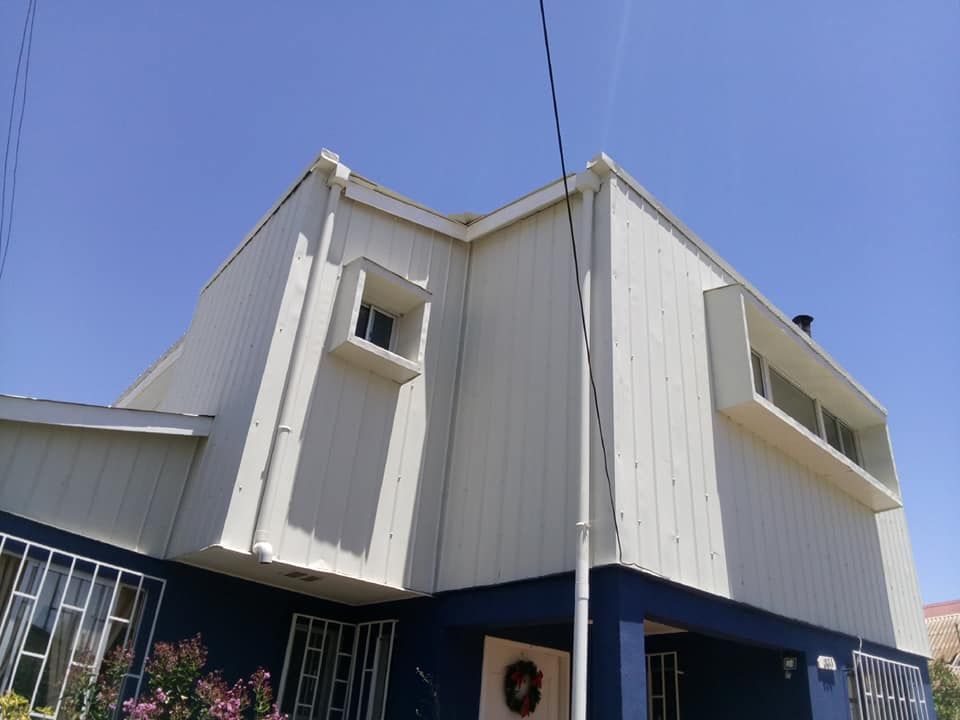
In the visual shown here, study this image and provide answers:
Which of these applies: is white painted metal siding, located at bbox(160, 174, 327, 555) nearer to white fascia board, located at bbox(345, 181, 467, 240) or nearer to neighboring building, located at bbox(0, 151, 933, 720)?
neighboring building, located at bbox(0, 151, 933, 720)

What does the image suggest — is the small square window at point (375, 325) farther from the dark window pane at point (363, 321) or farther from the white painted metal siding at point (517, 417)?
the white painted metal siding at point (517, 417)

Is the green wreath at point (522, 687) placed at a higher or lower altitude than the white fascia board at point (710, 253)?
lower

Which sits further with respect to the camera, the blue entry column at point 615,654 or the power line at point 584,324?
the blue entry column at point 615,654

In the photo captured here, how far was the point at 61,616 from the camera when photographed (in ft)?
17.0

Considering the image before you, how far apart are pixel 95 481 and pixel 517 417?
3.54 metres

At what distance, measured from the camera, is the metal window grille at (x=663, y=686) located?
7.23 m

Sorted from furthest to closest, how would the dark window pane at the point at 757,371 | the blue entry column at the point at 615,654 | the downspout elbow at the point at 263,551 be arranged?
the dark window pane at the point at 757,371 < the downspout elbow at the point at 263,551 < the blue entry column at the point at 615,654

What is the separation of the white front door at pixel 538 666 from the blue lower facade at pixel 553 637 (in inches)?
4.3

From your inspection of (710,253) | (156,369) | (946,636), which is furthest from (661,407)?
(946,636)

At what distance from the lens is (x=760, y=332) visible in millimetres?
7328

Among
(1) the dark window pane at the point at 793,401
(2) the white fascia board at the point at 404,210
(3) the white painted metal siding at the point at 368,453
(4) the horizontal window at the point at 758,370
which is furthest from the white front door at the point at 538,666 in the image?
(2) the white fascia board at the point at 404,210

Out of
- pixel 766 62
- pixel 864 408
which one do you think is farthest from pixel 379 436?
pixel 864 408

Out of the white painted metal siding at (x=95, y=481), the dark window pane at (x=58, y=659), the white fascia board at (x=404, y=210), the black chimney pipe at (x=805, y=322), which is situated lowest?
the dark window pane at (x=58, y=659)

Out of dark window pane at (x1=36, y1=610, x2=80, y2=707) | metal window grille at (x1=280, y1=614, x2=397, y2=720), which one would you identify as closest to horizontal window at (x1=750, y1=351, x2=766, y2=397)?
metal window grille at (x1=280, y1=614, x2=397, y2=720)
